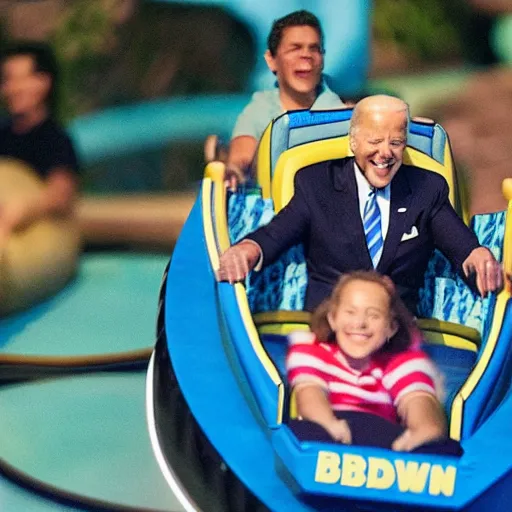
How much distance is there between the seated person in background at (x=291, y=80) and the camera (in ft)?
7.71

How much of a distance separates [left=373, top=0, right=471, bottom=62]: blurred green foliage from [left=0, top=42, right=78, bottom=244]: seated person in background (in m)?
0.95

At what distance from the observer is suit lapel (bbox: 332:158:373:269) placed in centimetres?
189

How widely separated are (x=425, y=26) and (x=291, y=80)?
2.82 ft

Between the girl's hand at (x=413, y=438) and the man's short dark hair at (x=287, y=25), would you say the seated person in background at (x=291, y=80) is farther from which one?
the girl's hand at (x=413, y=438)

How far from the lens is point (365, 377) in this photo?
1714mm

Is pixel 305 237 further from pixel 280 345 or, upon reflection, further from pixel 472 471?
pixel 472 471

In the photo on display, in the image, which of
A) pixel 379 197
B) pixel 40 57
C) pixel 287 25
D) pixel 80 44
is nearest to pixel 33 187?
pixel 40 57

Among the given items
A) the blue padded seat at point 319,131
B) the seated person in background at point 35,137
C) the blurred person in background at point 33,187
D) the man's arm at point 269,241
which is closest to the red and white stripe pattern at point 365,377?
the man's arm at point 269,241

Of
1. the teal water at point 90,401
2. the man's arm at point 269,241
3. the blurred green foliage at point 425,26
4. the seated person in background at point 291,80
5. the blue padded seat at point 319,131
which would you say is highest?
the blurred green foliage at point 425,26

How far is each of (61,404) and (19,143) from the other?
0.80 metres

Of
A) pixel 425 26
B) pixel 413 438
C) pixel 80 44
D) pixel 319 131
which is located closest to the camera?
pixel 413 438

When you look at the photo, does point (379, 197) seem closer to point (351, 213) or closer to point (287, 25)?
point (351, 213)

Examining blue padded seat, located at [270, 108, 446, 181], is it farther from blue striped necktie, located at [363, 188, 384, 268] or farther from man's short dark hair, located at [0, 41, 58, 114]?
man's short dark hair, located at [0, 41, 58, 114]

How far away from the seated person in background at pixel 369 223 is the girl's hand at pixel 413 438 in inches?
14.0
